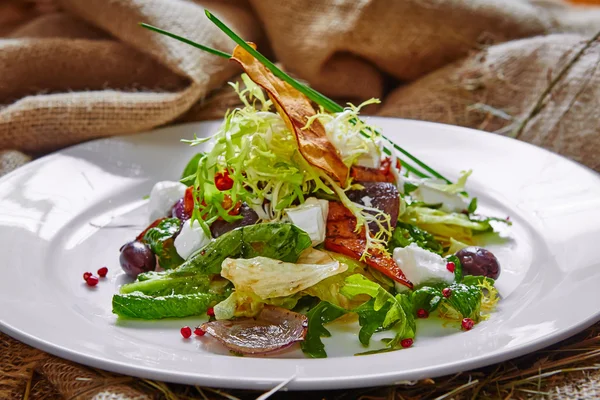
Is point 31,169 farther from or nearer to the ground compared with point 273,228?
nearer to the ground

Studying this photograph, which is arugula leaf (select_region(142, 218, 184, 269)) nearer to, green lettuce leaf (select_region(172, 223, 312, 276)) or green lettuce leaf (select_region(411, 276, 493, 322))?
green lettuce leaf (select_region(172, 223, 312, 276))

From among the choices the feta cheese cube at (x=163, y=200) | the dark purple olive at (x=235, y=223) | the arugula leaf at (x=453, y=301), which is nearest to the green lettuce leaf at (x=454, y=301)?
the arugula leaf at (x=453, y=301)

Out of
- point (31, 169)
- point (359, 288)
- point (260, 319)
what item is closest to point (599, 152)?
point (359, 288)

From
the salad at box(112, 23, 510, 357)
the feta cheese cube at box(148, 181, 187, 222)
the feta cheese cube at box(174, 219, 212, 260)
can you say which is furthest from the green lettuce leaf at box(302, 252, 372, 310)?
the feta cheese cube at box(148, 181, 187, 222)

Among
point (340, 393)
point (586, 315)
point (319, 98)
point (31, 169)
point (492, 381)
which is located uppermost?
point (319, 98)

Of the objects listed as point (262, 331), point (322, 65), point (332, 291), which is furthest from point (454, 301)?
point (322, 65)

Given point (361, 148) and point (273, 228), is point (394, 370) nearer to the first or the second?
point (273, 228)
